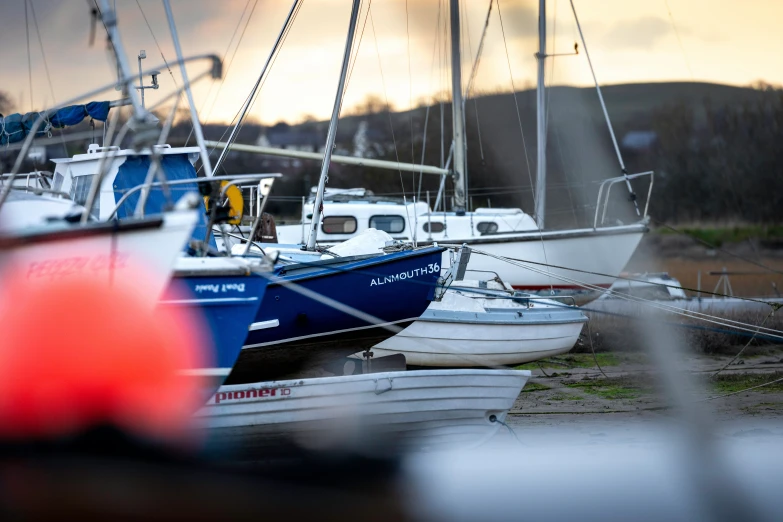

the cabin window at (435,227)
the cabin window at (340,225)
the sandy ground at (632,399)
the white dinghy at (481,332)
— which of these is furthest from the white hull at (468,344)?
the cabin window at (340,225)

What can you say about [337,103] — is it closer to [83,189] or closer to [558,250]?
[83,189]

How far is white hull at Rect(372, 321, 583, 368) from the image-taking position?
1296cm

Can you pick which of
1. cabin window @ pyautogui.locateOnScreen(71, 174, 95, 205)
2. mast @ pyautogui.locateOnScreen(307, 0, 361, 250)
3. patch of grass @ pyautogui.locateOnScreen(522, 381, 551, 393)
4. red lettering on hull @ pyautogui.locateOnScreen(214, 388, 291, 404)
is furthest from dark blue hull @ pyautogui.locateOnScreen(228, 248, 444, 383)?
patch of grass @ pyautogui.locateOnScreen(522, 381, 551, 393)

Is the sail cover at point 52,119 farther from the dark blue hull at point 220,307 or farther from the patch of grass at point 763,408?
the patch of grass at point 763,408

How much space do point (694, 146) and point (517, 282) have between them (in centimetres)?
1235

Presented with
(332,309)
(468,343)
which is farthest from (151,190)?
(468,343)

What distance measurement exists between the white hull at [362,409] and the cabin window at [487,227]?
32.4ft

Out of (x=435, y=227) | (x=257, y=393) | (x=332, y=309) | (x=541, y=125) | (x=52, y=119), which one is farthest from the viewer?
(x=435, y=227)

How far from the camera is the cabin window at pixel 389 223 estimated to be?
20422mm

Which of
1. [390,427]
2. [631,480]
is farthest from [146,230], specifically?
[631,480]

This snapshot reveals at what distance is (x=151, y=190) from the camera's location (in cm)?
1160

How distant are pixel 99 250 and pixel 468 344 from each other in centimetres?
606

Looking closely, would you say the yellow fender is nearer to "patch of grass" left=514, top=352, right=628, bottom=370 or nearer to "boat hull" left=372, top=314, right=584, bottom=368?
"boat hull" left=372, top=314, right=584, bottom=368

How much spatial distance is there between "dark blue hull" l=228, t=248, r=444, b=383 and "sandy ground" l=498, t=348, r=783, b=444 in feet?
6.65
